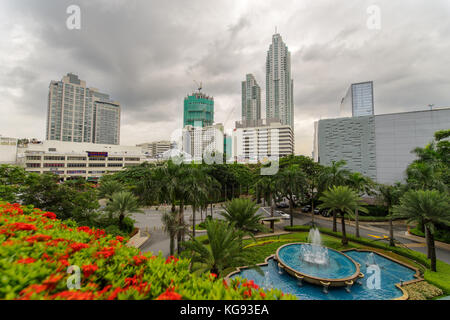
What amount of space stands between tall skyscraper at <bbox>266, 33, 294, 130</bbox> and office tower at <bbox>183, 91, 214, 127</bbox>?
51562 millimetres

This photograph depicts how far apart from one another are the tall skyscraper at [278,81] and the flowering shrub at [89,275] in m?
145

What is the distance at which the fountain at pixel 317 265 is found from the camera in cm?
1062

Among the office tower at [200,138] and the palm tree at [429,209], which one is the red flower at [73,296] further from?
the office tower at [200,138]

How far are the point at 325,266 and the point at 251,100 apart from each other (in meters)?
173

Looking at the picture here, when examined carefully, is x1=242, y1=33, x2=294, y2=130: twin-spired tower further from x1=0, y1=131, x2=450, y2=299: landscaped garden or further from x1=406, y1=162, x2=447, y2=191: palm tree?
x1=0, y1=131, x2=450, y2=299: landscaped garden

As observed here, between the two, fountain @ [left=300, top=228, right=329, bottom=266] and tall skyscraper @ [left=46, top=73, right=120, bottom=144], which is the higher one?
tall skyscraper @ [left=46, top=73, right=120, bottom=144]

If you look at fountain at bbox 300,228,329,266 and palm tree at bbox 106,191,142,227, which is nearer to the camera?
fountain at bbox 300,228,329,266

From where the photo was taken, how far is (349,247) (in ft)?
53.4

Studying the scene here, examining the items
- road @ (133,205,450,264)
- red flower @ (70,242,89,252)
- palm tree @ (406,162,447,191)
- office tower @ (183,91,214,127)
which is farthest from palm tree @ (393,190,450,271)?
office tower @ (183,91,214,127)

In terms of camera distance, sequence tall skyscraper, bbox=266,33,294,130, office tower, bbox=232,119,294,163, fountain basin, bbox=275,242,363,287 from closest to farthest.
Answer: fountain basin, bbox=275,242,363,287
office tower, bbox=232,119,294,163
tall skyscraper, bbox=266,33,294,130

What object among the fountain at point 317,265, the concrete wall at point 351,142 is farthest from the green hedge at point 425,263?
the concrete wall at point 351,142

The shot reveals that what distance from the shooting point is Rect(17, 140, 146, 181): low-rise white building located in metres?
51.3

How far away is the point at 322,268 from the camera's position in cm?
1246
